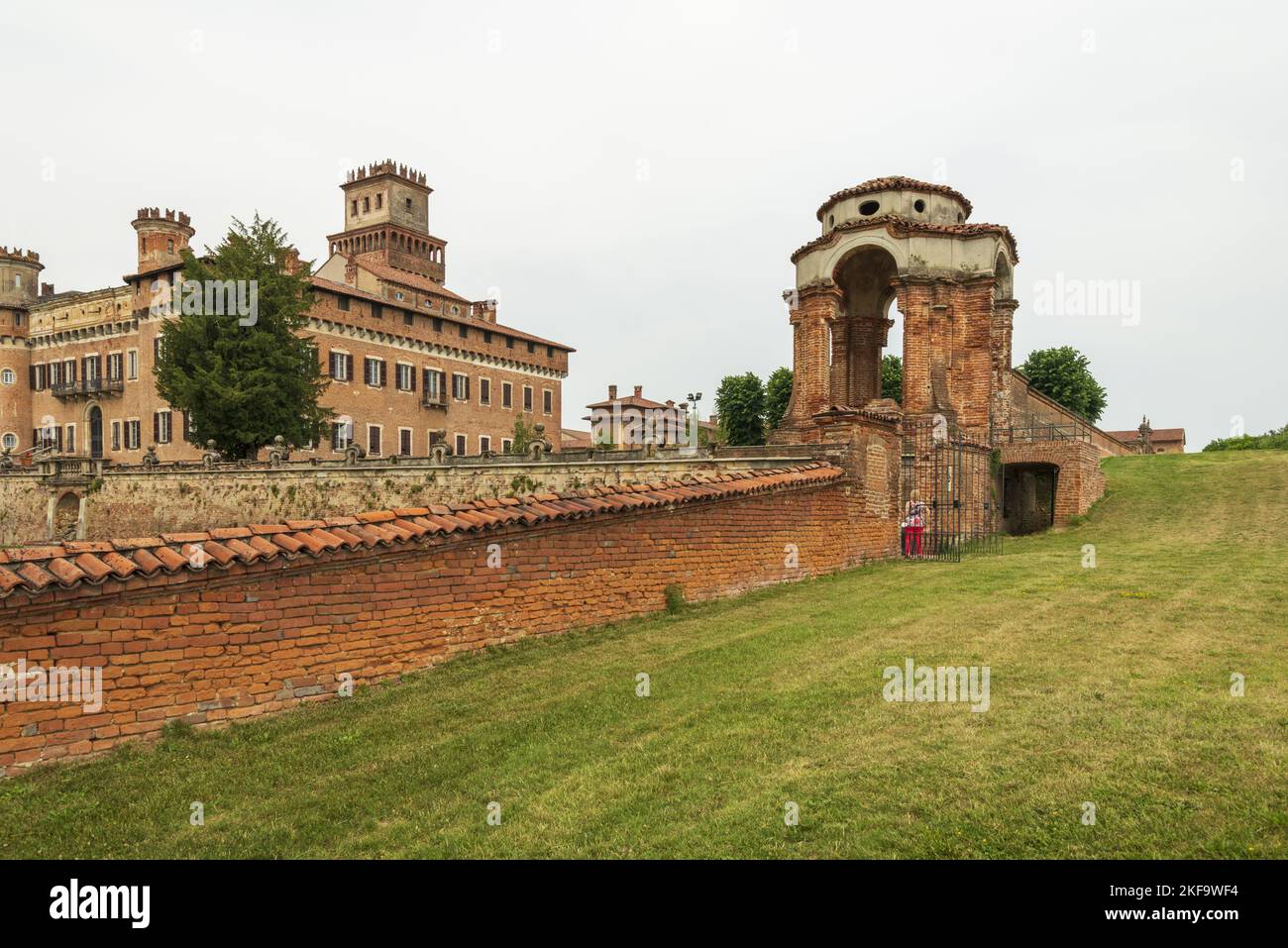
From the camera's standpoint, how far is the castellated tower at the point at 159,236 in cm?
5056

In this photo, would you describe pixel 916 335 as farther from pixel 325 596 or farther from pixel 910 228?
pixel 325 596

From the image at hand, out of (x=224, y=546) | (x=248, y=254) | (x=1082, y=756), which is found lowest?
(x=1082, y=756)

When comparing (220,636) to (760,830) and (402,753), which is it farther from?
(760,830)

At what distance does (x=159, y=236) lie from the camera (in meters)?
50.7

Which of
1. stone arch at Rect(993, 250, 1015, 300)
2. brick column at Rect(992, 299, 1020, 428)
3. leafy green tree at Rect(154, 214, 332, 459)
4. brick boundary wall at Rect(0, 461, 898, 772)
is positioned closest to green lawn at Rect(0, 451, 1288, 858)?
brick boundary wall at Rect(0, 461, 898, 772)

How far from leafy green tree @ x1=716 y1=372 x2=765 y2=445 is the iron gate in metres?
32.0

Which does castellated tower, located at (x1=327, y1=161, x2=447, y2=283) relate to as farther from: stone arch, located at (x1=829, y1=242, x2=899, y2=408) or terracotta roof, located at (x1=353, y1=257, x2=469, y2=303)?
stone arch, located at (x1=829, y1=242, x2=899, y2=408)

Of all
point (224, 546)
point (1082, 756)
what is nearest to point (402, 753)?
point (224, 546)

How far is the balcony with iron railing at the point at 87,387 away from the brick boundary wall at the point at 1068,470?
51461 mm

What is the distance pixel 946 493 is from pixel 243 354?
31.4m

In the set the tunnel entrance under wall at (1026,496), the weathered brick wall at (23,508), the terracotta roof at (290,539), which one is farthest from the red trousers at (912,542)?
the weathered brick wall at (23,508)

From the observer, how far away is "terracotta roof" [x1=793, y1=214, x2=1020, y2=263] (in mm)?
21203

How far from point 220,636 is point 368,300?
46.7m

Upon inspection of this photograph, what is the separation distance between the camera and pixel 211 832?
15.6ft
